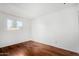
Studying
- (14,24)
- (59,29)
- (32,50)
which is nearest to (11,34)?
(14,24)

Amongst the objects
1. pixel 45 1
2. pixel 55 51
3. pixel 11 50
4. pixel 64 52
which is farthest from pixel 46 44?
pixel 45 1

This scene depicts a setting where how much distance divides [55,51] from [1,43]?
84 cm

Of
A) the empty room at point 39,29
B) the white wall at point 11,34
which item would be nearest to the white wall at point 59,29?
the empty room at point 39,29

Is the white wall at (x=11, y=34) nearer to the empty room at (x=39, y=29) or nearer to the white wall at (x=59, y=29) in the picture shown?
the empty room at (x=39, y=29)

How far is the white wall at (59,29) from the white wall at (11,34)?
0.13 metres

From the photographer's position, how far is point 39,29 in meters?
1.31

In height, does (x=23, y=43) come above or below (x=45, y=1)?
below

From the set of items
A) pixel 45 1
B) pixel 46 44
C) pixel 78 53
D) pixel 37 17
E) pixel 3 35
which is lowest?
pixel 78 53

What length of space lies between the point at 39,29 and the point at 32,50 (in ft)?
1.16

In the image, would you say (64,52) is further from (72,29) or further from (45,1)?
(45,1)

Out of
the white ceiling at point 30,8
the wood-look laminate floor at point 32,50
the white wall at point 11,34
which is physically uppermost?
the white ceiling at point 30,8

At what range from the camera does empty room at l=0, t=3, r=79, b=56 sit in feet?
3.98

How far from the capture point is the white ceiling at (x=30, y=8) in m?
1.21

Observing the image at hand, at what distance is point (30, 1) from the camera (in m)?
1.23
